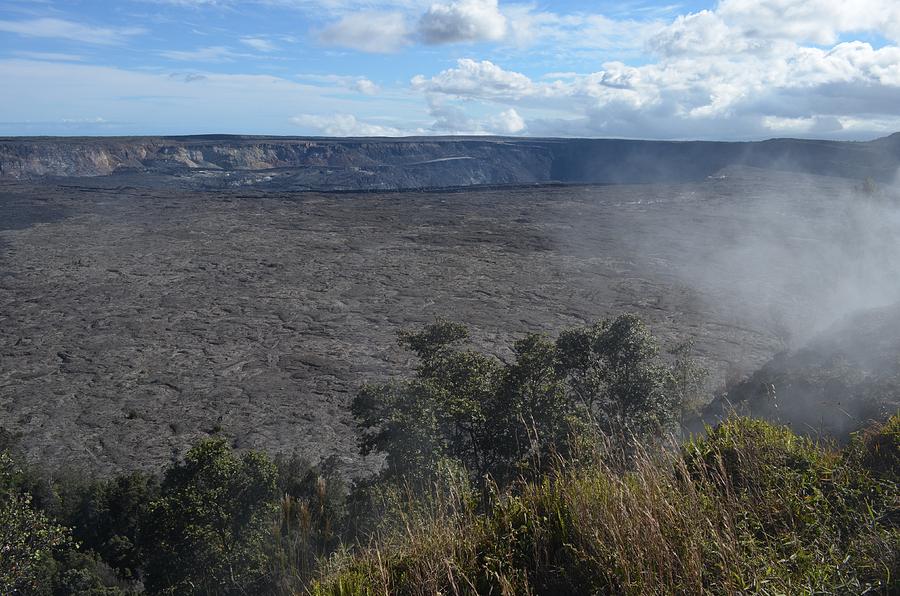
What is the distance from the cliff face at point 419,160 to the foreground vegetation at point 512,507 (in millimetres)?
64410

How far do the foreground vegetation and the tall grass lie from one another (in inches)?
0.5

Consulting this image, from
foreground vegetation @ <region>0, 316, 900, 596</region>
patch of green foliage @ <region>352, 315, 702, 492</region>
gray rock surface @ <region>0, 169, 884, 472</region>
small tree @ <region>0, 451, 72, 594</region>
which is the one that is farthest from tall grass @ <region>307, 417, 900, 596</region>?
gray rock surface @ <region>0, 169, 884, 472</region>

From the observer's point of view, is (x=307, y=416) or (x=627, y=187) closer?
(x=307, y=416)

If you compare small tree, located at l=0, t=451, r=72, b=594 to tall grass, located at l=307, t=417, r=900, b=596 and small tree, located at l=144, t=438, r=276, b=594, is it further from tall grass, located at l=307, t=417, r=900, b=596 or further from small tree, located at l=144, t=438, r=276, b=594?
tall grass, located at l=307, t=417, r=900, b=596

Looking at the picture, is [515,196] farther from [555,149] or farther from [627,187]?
[555,149]

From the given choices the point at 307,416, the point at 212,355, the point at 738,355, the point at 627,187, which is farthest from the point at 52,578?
the point at 627,187

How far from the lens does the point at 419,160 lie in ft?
340

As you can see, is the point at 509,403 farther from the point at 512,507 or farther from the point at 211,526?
the point at 512,507

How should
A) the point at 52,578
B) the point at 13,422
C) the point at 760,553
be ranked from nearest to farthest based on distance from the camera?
the point at 760,553
the point at 52,578
the point at 13,422

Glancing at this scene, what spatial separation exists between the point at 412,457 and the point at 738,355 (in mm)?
18065

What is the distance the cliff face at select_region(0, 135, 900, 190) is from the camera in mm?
72250

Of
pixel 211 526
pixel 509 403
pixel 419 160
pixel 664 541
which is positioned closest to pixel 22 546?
pixel 211 526

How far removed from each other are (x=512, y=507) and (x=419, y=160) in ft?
339

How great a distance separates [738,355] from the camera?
21875 millimetres
